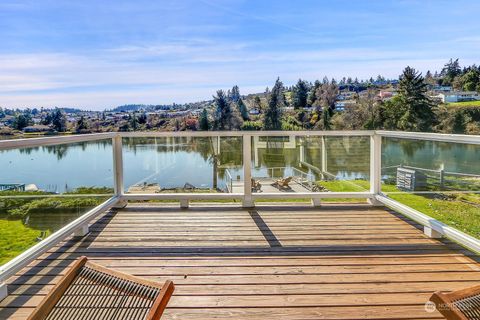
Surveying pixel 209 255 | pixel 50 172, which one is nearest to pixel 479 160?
pixel 209 255

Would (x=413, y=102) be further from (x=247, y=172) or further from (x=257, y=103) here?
(x=247, y=172)

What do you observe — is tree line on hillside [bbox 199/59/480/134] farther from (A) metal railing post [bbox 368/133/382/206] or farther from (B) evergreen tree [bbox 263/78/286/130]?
(A) metal railing post [bbox 368/133/382/206]

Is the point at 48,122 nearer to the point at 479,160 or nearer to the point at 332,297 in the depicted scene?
the point at 332,297

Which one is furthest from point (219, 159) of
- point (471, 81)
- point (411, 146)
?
point (471, 81)

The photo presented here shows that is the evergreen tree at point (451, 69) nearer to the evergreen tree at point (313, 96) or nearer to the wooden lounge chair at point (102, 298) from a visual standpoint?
the evergreen tree at point (313, 96)

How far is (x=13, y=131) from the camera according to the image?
327cm

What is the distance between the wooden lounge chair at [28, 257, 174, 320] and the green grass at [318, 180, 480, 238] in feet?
9.02

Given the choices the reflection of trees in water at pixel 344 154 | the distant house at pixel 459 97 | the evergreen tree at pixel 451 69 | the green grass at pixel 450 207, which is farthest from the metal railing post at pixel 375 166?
the evergreen tree at pixel 451 69

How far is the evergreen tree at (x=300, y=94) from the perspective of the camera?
165 feet

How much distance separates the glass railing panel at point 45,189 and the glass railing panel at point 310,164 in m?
2.10

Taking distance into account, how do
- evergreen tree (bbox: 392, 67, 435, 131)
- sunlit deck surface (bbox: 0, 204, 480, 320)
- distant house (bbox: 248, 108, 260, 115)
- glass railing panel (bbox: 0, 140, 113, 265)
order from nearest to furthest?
sunlit deck surface (bbox: 0, 204, 480, 320) < glass railing panel (bbox: 0, 140, 113, 265) < evergreen tree (bbox: 392, 67, 435, 131) < distant house (bbox: 248, 108, 260, 115)

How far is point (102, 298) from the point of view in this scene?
162cm

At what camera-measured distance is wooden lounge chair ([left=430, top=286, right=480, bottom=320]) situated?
1260mm

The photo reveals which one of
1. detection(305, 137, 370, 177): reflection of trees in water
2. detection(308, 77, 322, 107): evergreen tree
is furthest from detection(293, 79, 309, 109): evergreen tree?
detection(305, 137, 370, 177): reflection of trees in water
